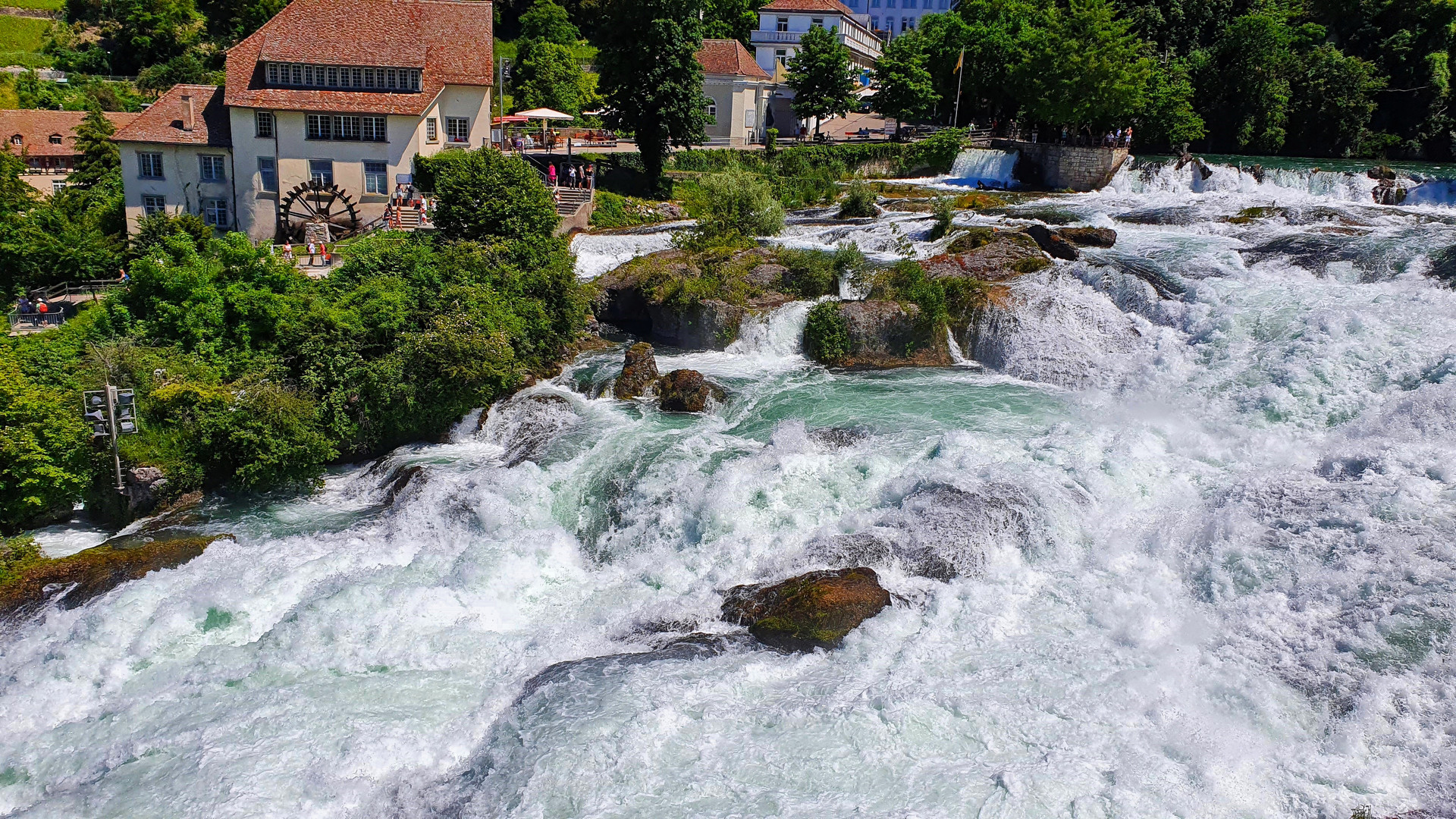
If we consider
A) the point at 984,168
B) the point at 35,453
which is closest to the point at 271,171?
the point at 35,453

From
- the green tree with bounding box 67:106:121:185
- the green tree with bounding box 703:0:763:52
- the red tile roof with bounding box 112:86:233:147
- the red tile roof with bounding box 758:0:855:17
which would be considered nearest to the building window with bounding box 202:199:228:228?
the red tile roof with bounding box 112:86:233:147

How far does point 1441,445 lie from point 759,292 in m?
17.3

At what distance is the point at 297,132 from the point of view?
39.2 meters

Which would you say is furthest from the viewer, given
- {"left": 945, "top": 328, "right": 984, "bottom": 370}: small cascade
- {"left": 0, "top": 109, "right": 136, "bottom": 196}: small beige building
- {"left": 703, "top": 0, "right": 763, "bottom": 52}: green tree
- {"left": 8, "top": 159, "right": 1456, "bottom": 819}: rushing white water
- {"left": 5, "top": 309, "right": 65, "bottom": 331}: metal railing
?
{"left": 703, "top": 0, "right": 763, "bottom": 52}: green tree

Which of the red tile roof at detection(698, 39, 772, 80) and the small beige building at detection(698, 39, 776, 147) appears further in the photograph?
the red tile roof at detection(698, 39, 772, 80)

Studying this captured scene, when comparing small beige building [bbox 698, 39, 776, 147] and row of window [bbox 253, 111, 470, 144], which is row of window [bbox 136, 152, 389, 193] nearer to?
row of window [bbox 253, 111, 470, 144]

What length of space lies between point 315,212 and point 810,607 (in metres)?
30.5

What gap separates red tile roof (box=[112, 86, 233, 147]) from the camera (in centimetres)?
3953

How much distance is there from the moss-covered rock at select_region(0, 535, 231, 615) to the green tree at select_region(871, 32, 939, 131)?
168 ft

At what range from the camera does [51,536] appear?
20359 mm

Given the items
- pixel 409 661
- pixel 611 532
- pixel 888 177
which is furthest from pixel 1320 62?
pixel 409 661

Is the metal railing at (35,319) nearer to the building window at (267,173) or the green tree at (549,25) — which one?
the building window at (267,173)

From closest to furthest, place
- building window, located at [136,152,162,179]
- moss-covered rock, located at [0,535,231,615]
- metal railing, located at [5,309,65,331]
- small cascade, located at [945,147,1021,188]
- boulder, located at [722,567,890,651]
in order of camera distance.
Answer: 1. boulder, located at [722,567,890,651]
2. moss-covered rock, located at [0,535,231,615]
3. metal railing, located at [5,309,65,331]
4. building window, located at [136,152,162,179]
5. small cascade, located at [945,147,1021,188]

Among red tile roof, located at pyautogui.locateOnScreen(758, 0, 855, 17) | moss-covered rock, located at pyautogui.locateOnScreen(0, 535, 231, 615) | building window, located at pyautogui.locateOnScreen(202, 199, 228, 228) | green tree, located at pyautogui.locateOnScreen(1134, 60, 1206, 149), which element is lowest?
moss-covered rock, located at pyautogui.locateOnScreen(0, 535, 231, 615)
